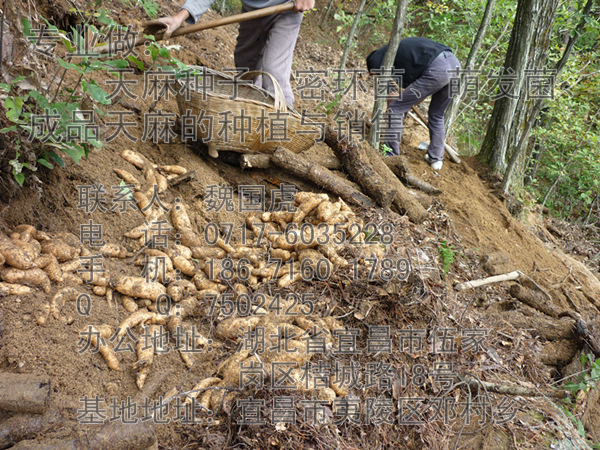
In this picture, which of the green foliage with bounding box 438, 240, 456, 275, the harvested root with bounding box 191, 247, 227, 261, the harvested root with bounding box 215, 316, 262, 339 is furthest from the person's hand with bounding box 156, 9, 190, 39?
the green foliage with bounding box 438, 240, 456, 275

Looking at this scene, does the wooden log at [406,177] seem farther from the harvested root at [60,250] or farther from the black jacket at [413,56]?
the harvested root at [60,250]

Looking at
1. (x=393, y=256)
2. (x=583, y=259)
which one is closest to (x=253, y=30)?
(x=393, y=256)

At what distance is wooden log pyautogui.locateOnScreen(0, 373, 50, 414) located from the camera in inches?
65.8

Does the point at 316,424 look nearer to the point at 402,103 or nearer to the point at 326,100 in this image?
the point at 402,103

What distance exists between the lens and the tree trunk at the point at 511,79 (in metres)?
5.81

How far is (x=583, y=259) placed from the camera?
6824 mm

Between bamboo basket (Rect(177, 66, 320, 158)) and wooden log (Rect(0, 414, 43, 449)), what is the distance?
2.31 meters

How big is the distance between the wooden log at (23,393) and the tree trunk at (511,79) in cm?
604

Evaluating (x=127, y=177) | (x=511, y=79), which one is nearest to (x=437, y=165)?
(x=511, y=79)

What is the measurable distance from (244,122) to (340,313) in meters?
1.68

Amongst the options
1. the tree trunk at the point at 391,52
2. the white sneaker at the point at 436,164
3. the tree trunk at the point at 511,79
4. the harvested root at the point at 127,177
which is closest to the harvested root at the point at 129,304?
the harvested root at the point at 127,177

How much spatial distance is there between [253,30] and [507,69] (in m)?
3.63

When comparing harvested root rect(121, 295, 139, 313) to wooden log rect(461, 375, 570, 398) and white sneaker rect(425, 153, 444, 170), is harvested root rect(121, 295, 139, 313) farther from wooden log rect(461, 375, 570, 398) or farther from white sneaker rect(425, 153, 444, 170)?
white sneaker rect(425, 153, 444, 170)

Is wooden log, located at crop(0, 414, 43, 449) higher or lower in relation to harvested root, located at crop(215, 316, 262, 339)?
higher
